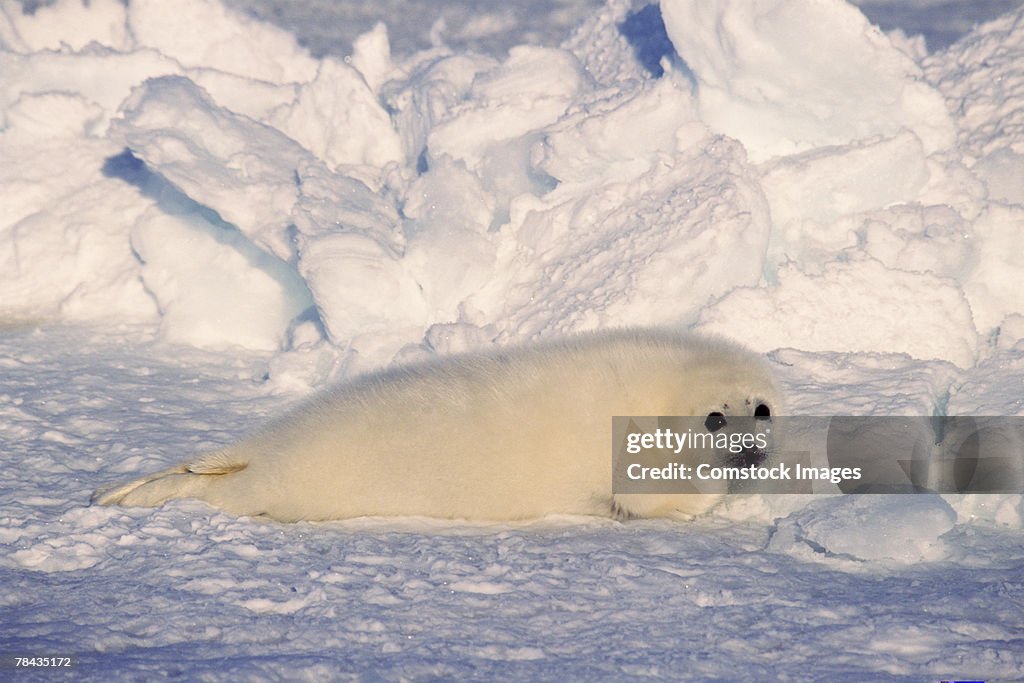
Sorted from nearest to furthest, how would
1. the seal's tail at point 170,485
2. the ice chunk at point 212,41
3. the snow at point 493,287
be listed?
the snow at point 493,287
the seal's tail at point 170,485
the ice chunk at point 212,41

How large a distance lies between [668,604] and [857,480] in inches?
38.0

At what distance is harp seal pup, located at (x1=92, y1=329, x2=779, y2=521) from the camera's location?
255 cm

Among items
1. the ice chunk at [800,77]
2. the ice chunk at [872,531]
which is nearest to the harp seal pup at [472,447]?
the ice chunk at [872,531]

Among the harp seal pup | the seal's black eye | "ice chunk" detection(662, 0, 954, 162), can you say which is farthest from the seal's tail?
"ice chunk" detection(662, 0, 954, 162)

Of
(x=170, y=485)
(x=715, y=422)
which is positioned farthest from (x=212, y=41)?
(x=715, y=422)

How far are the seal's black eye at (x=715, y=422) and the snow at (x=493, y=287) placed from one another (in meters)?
0.26

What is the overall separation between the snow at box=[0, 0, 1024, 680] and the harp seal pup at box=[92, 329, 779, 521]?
10 cm

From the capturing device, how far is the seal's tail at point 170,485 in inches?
99.6

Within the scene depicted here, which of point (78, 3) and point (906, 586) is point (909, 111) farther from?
point (78, 3)

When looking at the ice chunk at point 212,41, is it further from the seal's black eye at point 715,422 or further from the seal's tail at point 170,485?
the seal's black eye at point 715,422

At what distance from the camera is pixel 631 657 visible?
1752 mm

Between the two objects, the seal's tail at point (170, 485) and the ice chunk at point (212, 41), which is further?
the ice chunk at point (212, 41)

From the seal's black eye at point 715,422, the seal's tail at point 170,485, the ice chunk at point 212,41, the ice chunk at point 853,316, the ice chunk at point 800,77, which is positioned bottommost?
the seal's tail at point 170,485

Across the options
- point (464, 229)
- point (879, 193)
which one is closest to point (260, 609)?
point (464, 229)
